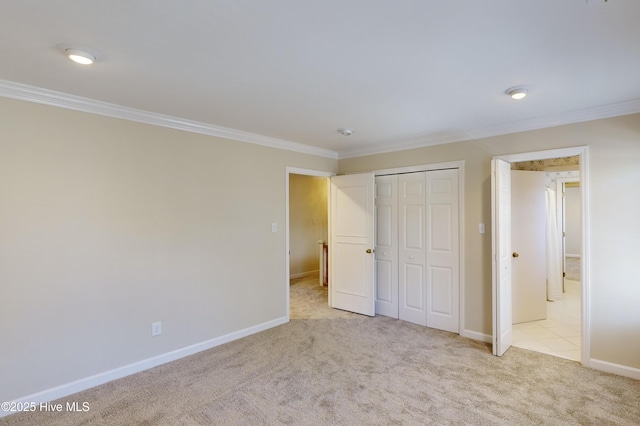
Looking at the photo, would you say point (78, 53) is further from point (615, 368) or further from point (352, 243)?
point (615, 368)

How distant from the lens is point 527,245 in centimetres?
434

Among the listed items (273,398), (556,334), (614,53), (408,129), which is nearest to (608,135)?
(614,53)

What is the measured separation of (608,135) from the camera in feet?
9.64

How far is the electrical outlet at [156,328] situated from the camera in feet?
10.1

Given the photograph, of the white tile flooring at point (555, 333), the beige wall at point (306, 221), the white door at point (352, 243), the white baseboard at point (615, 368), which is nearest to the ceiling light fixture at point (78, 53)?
the white door at point (352, 243)

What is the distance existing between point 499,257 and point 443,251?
78 centimetres

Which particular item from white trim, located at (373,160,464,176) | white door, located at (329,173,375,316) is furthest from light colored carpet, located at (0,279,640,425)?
white trim, located at (373,160,464,176)

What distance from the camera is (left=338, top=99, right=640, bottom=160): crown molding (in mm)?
2859

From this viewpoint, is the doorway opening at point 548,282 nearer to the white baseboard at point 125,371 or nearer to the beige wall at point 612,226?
the beige wall at point 612,226

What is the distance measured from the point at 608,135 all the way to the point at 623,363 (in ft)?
6.98

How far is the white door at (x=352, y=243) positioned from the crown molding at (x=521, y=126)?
567 millimetres

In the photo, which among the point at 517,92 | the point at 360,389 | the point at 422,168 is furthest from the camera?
the point at 422,168

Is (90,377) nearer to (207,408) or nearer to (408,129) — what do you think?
(207,408)

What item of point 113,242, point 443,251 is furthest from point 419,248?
point 113,242
